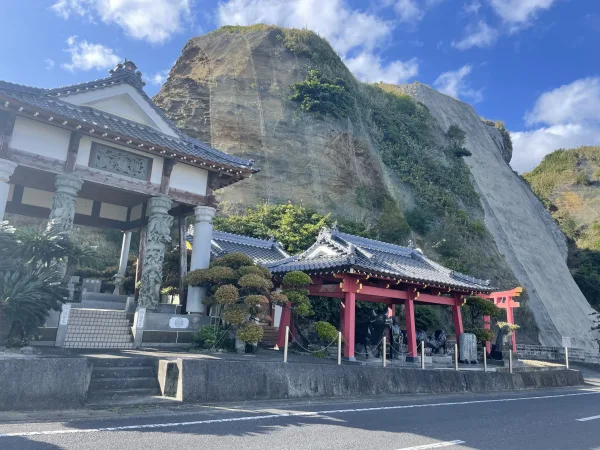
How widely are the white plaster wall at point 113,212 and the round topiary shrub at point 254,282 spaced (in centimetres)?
848

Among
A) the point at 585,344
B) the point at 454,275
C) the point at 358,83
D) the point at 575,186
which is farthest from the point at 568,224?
the point at 454,275

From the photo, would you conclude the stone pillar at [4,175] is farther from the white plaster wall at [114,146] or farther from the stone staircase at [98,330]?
the stone staircase at [98,330]

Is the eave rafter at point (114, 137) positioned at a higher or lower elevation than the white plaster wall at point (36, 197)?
higher

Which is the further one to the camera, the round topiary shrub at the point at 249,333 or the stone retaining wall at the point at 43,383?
the round topiary shrub at the point at 249,333

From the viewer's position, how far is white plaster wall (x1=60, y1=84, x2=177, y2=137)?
1341 cm

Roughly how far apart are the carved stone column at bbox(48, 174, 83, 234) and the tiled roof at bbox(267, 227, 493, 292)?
23.6ft

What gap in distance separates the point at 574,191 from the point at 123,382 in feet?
304

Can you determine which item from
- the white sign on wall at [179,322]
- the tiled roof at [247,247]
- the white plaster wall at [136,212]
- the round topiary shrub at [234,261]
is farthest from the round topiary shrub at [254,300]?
the white plaster wall at [136,212]

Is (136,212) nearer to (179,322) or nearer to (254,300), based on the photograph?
(179,322)

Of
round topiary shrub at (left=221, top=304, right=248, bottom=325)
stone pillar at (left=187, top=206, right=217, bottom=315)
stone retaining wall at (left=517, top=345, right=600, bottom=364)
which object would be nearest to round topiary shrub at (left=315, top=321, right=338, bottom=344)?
round topiary shrub at (left=221, top=304, right=248, bottom=325)

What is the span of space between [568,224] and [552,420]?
232 feet

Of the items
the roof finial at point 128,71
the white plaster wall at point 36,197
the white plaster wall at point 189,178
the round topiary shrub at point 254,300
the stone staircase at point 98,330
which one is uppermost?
the roof finial at point 128,71

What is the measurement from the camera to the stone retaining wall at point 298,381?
27.0ft

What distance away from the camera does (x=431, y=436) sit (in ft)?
21.5
